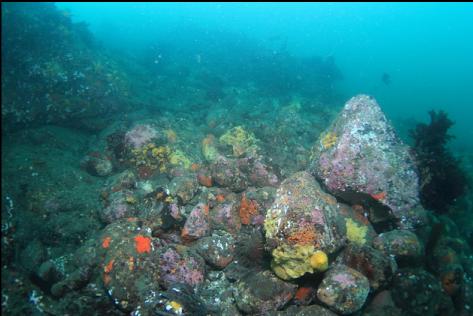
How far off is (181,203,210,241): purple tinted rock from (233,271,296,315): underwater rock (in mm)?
1385

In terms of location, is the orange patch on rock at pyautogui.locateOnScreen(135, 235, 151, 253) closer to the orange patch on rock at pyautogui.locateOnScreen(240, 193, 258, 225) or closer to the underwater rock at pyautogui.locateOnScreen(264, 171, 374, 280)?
the orange patch on rock at pyautogui.locateOnScreen(240, 193, 258, 225)

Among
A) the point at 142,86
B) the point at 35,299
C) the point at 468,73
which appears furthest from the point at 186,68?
the point at 468,73

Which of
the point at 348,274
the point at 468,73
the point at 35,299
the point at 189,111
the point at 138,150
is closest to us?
the point at 348,274

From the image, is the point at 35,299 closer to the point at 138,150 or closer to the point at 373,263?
the point at 138,150

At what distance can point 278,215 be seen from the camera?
4.79 m

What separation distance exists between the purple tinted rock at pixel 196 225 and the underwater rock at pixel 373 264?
2650 millimetres

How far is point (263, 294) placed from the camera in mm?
4508

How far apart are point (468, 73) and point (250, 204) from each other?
77.6 m

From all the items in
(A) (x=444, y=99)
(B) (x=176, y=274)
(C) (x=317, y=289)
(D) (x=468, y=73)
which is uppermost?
(D) (x=468, y=73)

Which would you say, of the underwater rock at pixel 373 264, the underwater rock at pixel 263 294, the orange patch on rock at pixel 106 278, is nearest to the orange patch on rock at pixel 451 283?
the underwater rock at pixel 373 264

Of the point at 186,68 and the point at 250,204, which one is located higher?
the point at 186,68

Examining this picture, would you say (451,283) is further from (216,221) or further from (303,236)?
(216,221)

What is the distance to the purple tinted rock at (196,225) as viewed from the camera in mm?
5633

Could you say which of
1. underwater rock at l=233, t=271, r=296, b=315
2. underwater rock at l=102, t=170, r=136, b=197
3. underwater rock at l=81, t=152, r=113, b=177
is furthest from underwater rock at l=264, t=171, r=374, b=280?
underwater rock at l=81, t=152, r=113, b=177
